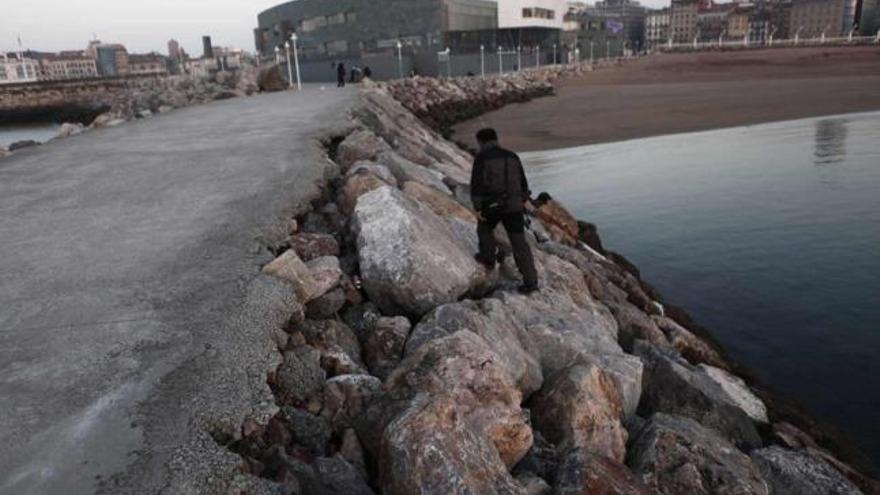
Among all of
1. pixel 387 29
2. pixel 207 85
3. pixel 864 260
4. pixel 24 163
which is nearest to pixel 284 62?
pixel 387 29

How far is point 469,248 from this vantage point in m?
7.77

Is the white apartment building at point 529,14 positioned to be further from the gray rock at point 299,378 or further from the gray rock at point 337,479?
the gray rock at point 337,479

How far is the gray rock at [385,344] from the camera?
18.2 ft

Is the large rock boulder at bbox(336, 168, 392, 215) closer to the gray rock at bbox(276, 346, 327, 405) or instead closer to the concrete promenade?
the concrete promenade

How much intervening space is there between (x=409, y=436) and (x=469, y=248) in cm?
422

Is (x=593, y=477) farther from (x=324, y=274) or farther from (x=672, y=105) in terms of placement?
(x=672, y=105)

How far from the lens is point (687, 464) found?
4676 mm

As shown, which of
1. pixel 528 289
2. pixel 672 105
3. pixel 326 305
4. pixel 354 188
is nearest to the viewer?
pixel 326 305

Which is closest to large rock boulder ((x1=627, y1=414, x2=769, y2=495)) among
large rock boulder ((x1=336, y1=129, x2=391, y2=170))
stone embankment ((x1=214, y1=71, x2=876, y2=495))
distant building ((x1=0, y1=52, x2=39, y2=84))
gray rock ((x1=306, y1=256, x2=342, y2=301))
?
stone embankment ((x1=214, y1=71, x2=876, y2=495))

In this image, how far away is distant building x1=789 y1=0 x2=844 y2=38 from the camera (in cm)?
17250

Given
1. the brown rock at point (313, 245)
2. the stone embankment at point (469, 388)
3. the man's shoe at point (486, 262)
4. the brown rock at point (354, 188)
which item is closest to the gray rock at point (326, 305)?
the stone embankment at point (469, 388)

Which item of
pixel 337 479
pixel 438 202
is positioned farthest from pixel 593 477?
pixel 438 202

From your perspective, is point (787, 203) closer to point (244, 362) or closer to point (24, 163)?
point (244, 362)

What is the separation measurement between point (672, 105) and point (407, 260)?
140 ft
